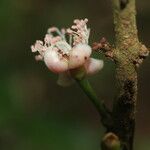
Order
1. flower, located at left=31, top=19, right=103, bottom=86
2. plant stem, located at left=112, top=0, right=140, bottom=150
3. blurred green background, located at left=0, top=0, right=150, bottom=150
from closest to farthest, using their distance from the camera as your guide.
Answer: plant stem, located at left=112, top=0, right=140, bottom=150 → flower, located at left=31, top=19, right=103, bottom=86 → blurred green background, located at left=0, top=0, right=150, bottom=150

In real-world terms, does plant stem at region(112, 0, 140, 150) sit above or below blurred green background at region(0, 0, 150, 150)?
below

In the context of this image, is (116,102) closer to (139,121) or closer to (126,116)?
(126,116)

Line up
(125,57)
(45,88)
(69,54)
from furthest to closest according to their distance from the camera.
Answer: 1. (45,88)
2. (69,54)
3. (125,57)

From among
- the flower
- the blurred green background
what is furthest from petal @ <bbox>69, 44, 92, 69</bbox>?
the blurred green background

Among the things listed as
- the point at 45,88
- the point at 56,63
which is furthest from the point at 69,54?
the point at 45,88

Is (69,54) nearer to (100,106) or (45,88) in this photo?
(100,106)

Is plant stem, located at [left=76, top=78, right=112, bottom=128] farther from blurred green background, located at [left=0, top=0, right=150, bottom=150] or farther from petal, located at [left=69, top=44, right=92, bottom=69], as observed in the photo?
blurred green background, located at [left=0, top=0, right=150, bottom=150]

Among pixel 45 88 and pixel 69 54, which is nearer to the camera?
pixel 69 54
